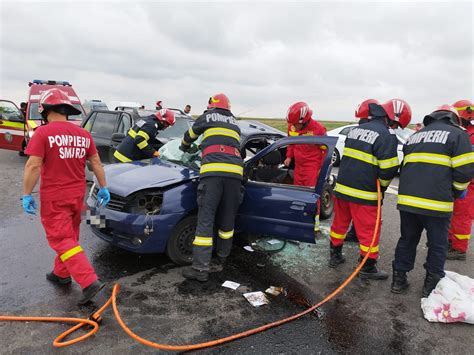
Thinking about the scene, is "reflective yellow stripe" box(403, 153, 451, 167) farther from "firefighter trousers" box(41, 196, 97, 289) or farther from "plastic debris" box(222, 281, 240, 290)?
"firefighter trousers" box(41, 196, 97, 289)

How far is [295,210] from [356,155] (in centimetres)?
84

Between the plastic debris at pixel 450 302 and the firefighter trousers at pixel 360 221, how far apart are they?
695mm

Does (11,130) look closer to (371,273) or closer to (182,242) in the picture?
(182,242)

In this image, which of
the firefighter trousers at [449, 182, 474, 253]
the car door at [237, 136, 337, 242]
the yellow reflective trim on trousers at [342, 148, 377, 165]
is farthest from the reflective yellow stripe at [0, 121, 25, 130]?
the firefighter trousers at [449, 182, 474, 253]

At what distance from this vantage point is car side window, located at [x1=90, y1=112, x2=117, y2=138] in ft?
22.7

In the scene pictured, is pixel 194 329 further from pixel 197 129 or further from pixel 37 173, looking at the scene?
pixel 197 129

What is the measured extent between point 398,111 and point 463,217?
5.75 ft

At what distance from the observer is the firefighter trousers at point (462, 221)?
430 cm

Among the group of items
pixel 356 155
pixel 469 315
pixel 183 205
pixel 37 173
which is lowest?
pixel 469 315

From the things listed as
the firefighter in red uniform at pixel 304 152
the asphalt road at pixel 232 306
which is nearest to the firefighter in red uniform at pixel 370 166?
the asphalt road at pixel 232 306

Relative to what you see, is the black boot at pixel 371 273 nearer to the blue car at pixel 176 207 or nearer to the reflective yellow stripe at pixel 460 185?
the blue car at pixel 176 207

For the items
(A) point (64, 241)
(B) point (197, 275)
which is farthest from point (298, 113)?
(A) point (64, 241)

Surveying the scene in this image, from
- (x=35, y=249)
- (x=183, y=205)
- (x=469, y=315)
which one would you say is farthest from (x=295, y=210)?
(x=35, y=249)

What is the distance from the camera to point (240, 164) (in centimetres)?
369
